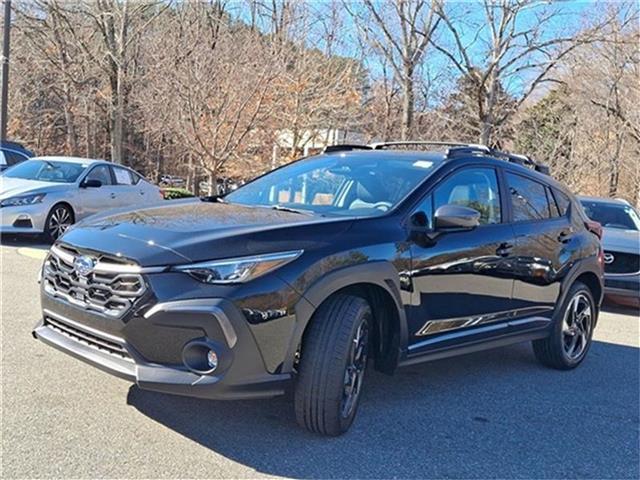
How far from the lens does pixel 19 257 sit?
8.50 meters

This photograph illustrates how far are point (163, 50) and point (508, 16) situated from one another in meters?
12.3

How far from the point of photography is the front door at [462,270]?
399 cm

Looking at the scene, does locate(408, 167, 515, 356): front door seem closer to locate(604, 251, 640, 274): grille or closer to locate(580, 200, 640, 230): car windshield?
locate(604, 251, 640, 274): grille

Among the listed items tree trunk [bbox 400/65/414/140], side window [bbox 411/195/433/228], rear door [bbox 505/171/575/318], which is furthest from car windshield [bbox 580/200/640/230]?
tree trunk [bbox 400/65/414/140]

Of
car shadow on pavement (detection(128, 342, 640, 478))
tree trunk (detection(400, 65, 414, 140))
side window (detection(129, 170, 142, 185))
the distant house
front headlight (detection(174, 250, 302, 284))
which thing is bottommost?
car shadow on pavement (detection(128, 342, 640, 478))

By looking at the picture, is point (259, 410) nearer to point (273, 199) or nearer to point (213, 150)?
point (273, 199)

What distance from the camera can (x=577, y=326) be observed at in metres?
5.64

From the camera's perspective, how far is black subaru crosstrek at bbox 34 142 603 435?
305cm

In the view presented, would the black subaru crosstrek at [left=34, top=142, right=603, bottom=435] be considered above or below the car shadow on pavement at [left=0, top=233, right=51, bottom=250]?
above

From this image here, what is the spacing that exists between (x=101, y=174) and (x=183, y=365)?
366 inches

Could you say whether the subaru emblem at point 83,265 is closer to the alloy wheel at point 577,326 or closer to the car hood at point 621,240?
A: the alloy wheel at point 577,326

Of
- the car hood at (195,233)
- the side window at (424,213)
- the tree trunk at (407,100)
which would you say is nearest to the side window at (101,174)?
the car hood at (195,233)

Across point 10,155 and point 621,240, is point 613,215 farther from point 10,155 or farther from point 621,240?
point 10,155

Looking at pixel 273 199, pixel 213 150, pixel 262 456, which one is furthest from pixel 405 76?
pixel 262 456
